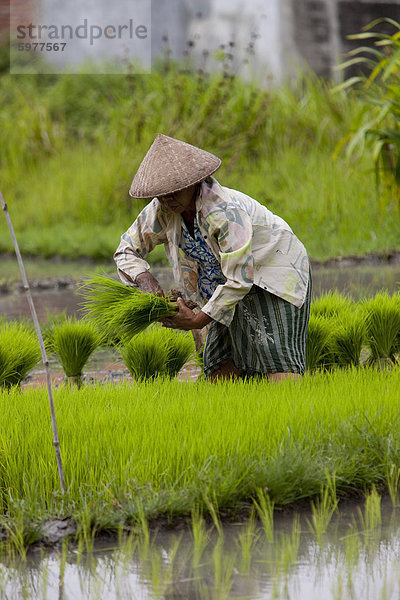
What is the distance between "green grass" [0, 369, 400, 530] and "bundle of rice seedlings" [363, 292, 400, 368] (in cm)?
79

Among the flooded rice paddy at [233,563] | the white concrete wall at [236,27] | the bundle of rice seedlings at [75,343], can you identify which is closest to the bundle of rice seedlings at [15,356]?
the bundle of rice seedlings at [75,343]

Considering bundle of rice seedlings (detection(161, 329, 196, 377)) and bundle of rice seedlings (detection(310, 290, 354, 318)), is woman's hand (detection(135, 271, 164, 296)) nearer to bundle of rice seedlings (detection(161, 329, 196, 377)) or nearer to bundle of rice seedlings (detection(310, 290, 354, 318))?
bundle of rice seedlings (detection(161, 329, 196, 377))

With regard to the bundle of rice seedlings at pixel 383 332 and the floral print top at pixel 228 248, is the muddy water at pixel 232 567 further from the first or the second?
the bundle of rice seedlings at pixel 383 332

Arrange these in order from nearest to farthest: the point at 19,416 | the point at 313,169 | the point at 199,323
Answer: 1. the point at 19,416
2. the point at 199,323
3. the point at 313,169

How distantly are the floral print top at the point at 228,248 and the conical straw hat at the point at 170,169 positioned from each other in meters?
0.10

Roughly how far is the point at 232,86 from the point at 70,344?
732cm

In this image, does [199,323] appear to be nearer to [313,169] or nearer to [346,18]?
[313,169]

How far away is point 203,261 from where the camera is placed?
146 inches

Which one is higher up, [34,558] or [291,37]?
[291,37]

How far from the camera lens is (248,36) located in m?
13.6

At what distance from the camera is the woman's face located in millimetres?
3457

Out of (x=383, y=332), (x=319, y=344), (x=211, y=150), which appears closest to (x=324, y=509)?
(x=319, y=344)

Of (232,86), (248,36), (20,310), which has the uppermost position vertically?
(248,36)

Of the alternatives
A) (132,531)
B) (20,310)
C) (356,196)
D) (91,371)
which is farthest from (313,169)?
(132,531)
